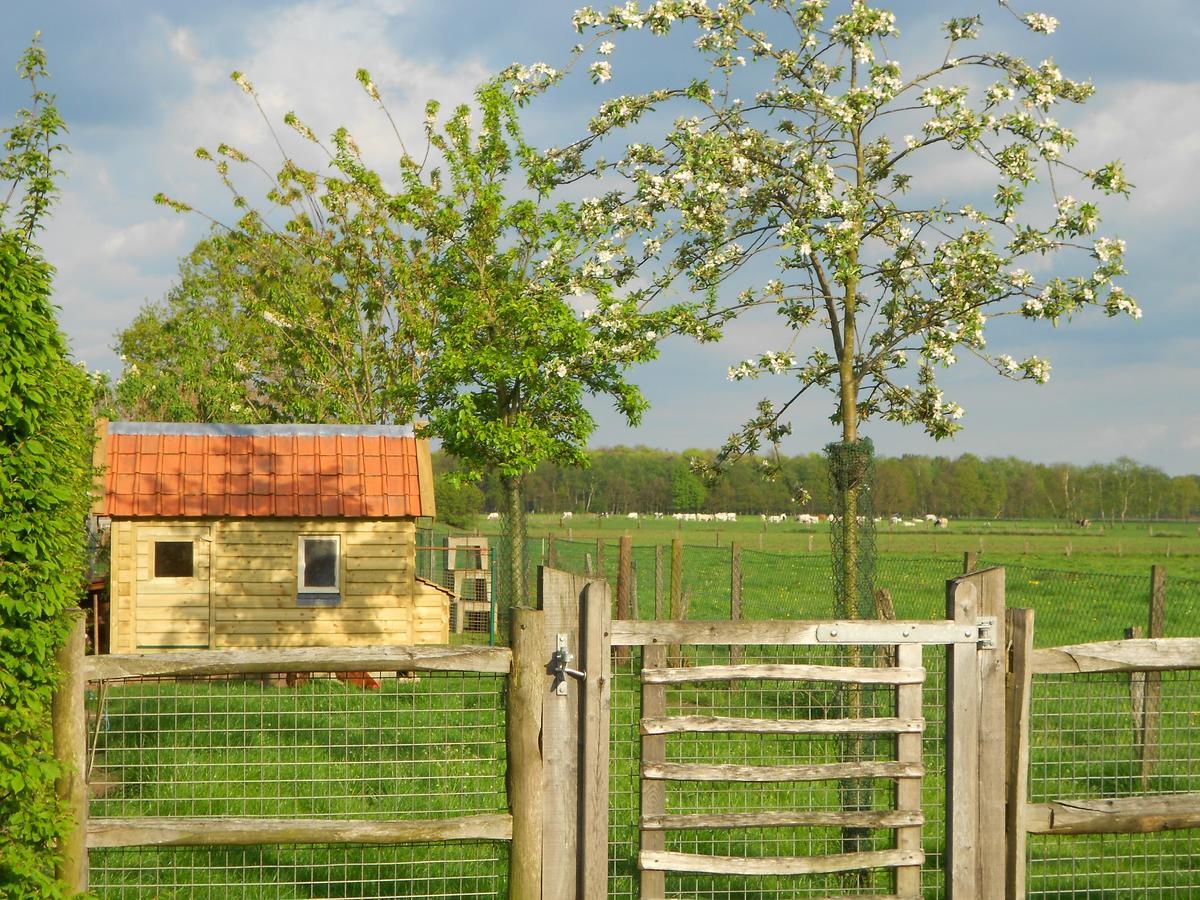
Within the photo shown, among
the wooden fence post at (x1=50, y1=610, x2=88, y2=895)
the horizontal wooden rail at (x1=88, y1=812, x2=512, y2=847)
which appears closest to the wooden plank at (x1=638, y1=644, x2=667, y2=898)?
the horizontal wooden rail at (x1=88, y1=812, x2=512, y2=847)

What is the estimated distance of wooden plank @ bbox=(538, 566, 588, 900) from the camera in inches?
257

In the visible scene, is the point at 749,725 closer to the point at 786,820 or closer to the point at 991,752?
the point at 786,820

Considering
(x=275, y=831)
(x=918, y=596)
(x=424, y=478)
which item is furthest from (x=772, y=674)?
(x=918, y=596)

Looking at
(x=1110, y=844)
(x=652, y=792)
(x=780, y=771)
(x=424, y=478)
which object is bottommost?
(x=1110, y=844)

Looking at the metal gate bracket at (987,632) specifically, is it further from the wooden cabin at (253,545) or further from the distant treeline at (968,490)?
the distant treeline at (968,490)

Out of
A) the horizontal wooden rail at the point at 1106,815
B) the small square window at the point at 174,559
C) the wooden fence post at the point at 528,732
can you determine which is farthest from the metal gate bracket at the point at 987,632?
the small square window at the point at 174,559

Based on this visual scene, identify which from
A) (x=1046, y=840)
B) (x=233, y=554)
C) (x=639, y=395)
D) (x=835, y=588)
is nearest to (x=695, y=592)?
(x=639, y=395)

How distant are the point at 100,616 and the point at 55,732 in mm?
14732

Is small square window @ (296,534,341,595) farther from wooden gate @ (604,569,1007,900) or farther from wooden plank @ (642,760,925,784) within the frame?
wooden plank @ (642,760,925,784)

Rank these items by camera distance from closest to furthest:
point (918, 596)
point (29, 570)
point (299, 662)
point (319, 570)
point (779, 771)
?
point (29, 570) < point (299, 662) < point (779, 771) < point (319, 570) < point (918, 596)

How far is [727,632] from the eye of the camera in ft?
21.7

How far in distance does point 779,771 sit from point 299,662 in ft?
8.87

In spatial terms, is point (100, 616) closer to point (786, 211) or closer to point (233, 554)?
point (233, 554)

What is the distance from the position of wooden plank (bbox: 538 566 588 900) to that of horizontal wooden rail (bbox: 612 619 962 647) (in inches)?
12.3
